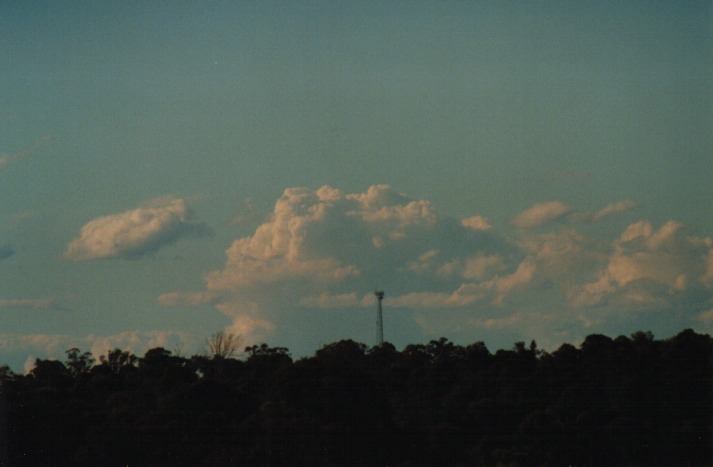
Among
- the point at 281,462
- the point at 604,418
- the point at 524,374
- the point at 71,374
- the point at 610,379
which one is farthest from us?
the point at 71,374

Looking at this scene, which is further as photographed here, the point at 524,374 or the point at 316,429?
the point at 524,374

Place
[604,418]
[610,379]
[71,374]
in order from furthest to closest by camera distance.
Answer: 1. [71,374]
2. [610,379]
3. [604,418]

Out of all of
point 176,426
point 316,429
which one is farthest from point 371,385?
point 176,426

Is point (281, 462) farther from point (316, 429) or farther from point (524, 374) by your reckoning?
point (524, 374)

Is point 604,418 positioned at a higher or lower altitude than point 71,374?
lower

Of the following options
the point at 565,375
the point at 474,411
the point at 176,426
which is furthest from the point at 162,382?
the point at 565,375

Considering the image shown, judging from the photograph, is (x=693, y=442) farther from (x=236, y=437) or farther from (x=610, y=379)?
(x=236, y=437)
